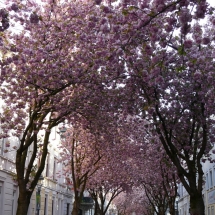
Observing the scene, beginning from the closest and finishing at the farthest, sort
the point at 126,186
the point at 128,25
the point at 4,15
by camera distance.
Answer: the point at 4,15, the point at 128,25, the point at 126,186

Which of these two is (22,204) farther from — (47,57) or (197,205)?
(197,205)

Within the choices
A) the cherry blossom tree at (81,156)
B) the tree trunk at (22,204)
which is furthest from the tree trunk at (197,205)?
the cherry blossom tree at (81,156)

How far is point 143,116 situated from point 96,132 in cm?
347

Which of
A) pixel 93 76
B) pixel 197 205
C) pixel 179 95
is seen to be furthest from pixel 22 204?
pixel 179 95

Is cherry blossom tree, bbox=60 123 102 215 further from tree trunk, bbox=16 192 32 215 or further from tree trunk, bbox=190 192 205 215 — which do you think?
tree trunk, bbox=190 192 205 215

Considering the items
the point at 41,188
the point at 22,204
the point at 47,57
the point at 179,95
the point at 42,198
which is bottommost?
the point at 22,204

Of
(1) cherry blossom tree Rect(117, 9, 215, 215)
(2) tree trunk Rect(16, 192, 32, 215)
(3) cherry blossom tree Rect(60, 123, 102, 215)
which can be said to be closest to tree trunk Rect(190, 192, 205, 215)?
(1) cherry blossom tree Rect(117, 9, 215, 215)

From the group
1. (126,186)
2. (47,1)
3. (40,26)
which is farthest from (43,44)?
(126,186)

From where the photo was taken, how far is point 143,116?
14.0m

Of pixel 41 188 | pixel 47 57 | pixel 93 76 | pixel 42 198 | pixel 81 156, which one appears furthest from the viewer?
pixel 42 198

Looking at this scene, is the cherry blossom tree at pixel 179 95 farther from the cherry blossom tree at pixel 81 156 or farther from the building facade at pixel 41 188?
the cherry blossom tree at pixel 81 156

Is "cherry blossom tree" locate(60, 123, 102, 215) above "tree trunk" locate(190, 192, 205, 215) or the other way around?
above

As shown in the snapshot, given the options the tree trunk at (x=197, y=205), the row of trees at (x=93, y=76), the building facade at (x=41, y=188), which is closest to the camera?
the row of trees at (x=93, y=76)

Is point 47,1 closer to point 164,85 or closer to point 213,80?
point 164,85
